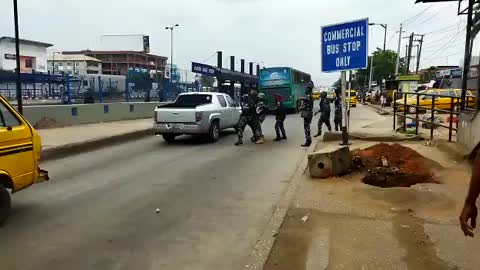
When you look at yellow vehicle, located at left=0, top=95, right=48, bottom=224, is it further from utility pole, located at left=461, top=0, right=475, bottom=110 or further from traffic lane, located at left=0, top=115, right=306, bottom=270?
utility pole, located at left=461, top=0, right=475, bottom=110

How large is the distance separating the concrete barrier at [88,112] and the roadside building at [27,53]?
4372 centimetres

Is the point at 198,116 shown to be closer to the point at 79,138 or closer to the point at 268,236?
the point at 79,138

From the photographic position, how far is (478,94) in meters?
10.4

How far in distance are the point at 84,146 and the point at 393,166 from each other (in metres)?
8.68

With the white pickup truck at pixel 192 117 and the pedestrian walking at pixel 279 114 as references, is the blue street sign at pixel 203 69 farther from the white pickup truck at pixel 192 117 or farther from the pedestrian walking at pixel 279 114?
the pedestrian walking at pixel 279 114

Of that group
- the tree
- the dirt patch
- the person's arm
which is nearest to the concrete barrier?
the dirt patch

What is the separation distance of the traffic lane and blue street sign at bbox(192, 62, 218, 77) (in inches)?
817

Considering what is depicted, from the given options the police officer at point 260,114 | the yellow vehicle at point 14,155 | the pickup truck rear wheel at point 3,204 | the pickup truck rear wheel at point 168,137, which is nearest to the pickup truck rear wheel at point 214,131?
the pickup truck rear wheel at point 168,137

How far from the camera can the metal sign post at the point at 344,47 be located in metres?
10.4

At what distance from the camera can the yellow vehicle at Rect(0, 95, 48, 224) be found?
6.47 metres

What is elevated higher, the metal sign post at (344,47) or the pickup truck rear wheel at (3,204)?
the metal sign post at (344,47)

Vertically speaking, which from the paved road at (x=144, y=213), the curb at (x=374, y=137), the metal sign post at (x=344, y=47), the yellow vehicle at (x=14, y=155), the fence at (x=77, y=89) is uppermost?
the metal sign post at (x=344, y=47)

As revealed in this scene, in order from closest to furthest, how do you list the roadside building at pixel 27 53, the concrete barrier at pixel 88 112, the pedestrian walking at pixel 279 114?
the pedestrian walking at pixel 279 114, the concrete barrier at pixel 88 112, the roadside building at pixel 27 53

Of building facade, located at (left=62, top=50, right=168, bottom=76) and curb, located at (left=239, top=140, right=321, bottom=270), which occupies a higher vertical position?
building facade, located at (left=62, top=50, right=168, bottom=76)
